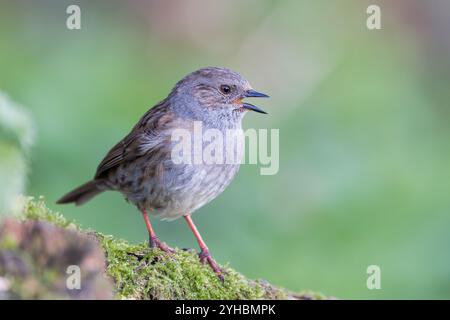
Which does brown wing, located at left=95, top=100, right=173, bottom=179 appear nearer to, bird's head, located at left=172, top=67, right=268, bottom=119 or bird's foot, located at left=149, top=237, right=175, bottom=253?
bird's head, located at left=172, top=67, right=268, bottom=119

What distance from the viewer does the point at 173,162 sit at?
499cm

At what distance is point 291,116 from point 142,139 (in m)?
4.00

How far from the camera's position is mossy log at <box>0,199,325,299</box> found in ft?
9.76

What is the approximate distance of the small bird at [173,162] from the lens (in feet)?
16.4

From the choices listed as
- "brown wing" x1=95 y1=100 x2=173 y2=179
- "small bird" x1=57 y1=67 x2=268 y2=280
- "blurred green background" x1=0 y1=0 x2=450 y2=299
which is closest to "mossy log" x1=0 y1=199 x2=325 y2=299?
"small bird" x1=57 y1=67 x2=268 y2=280

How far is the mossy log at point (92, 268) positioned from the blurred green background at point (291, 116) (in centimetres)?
231

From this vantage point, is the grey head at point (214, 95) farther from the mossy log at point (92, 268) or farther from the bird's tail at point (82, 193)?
the mossy log at point (92, 268)

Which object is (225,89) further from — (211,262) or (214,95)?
(211,262)

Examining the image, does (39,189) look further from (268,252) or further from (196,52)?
(196,52)

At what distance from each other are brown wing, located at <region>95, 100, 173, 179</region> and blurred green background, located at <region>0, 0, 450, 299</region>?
1.22 m

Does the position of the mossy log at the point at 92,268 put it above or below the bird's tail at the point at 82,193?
below

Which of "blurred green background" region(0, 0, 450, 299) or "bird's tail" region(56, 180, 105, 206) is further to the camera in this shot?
"blurred green background" region(0, 0, 450, 299)

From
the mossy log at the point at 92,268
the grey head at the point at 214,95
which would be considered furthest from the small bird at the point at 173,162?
the mossy log at the point at 92,268

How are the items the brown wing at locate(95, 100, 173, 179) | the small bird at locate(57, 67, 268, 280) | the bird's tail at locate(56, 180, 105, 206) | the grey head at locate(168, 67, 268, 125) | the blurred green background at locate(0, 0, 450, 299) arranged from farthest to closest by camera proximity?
1. the blurred green background at locate(0, 0, 450, 299)
2. the bird's tail at locate(56, 180, 105, 206)
3. the grey head at locate(168, 67, 268, 125)
4. the brown wing at locate(95, 100, 173, 179)
5. the small bird at locate(57, 67, 268, 280)
